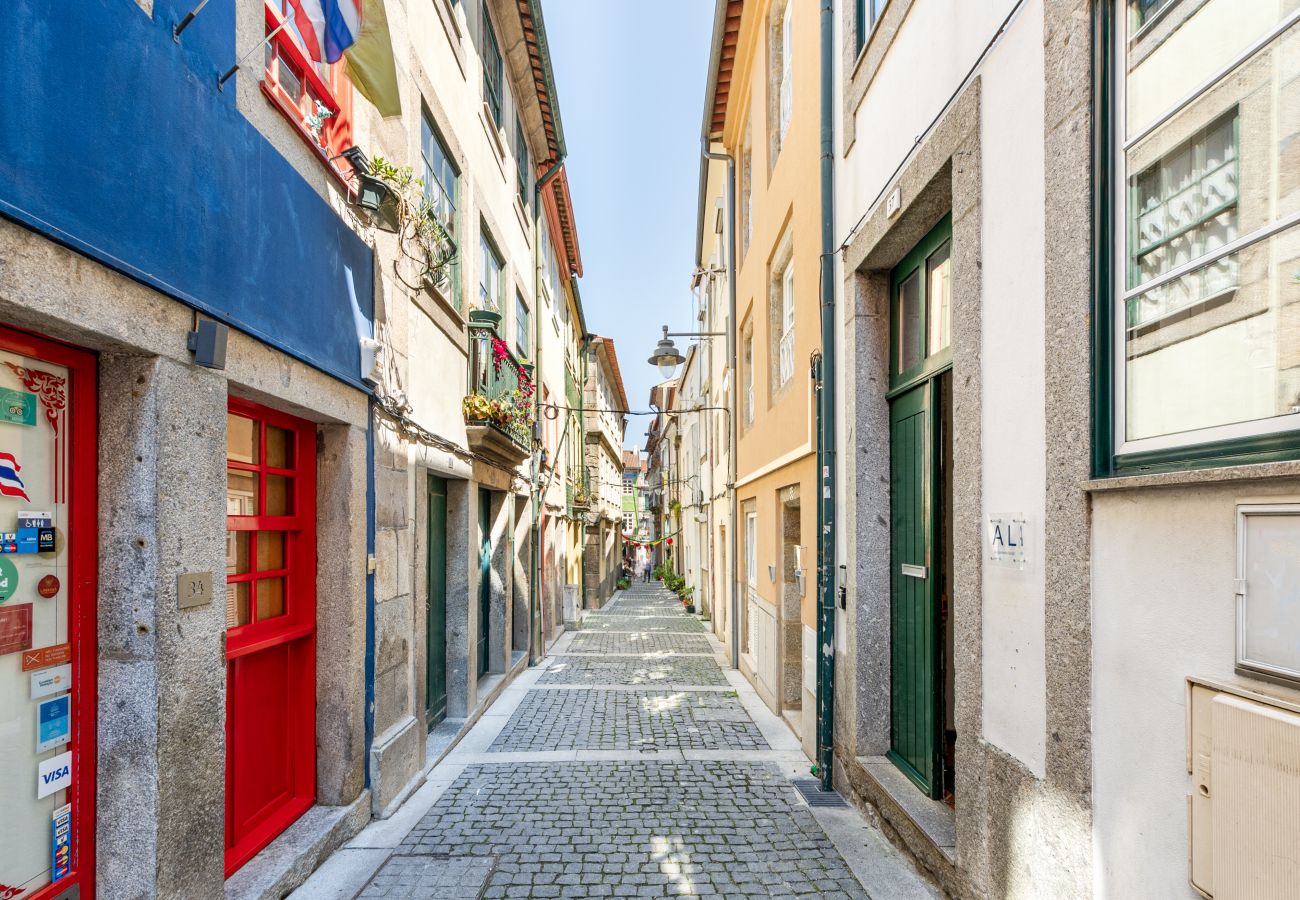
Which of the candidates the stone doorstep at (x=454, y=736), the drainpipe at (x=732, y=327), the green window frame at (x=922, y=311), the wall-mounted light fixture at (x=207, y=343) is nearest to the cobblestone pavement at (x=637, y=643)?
the drainpipe at (x=732, y=327)

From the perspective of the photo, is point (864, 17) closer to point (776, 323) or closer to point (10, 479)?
point (776, 323)

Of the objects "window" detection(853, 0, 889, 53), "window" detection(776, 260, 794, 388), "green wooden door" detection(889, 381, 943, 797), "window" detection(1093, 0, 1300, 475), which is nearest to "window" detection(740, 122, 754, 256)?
"window" detection(776, 260, 794, 388)

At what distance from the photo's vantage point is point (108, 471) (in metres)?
2.69

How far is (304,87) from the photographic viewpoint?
13.5ft

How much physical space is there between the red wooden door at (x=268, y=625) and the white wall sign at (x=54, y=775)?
1012 millimetres

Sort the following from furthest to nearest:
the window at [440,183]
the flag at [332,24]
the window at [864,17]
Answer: the window at [440,183] < the window at [864,17] < the flag at [332,24]

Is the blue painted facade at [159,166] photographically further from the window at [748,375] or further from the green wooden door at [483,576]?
the window at [748,375]

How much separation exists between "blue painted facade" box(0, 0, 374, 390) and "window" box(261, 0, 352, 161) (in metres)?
0.31

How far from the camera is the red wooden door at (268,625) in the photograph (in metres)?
3.68

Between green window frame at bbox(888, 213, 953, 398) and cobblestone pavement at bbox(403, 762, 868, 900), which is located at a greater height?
green window frame at bbox(888, 213, 953, 398)

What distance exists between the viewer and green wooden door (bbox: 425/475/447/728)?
6.73m

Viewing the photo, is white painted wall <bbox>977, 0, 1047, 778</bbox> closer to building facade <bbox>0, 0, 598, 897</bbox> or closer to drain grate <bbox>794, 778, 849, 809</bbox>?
drain grate <bbox>794, 778, 849, 809</bbox>

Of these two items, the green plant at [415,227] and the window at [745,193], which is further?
the window at [745,193]

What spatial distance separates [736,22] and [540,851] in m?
10.7
